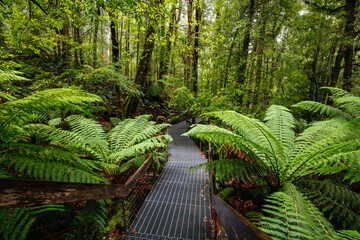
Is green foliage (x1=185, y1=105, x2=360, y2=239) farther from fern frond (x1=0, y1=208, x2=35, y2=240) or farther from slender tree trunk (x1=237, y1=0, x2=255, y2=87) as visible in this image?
slender tree trunk (x1=237, y1=0, x2=255, y2=87)

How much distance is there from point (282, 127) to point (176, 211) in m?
2.05

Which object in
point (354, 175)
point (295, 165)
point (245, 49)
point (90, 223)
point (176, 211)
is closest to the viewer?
point (354, 175)

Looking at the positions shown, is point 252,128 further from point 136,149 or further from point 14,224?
point 14,224

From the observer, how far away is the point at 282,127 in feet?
6.03

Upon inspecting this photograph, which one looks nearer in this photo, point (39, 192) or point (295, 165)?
point (39, 192)

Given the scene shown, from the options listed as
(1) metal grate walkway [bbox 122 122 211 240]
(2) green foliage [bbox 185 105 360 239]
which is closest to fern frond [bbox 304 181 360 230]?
(2) green foliage [bbox 185 105 360 239]

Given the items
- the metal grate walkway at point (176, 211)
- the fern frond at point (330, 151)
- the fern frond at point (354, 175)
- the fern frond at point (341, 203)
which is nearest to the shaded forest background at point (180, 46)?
the metal grate walkway at point (176, 211)

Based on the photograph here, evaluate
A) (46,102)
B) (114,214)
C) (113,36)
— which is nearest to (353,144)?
(46,102)

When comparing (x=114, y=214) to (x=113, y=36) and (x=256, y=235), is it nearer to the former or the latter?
(x=256, y=235)

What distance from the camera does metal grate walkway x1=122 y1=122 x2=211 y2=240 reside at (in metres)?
1.94

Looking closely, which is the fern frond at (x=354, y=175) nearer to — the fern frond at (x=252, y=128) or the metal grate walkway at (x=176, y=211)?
the fern frond at (x=252, y=128)

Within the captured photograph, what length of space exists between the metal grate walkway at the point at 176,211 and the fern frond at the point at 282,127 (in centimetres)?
159

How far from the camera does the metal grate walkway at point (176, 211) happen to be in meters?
1.94

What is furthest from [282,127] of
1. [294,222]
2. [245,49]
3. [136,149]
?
[245,49]
